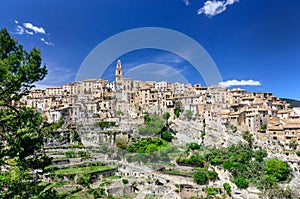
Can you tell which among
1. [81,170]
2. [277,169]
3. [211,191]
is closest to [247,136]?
[277,169]

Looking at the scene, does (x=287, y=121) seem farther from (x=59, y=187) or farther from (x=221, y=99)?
(x=59, y=187)

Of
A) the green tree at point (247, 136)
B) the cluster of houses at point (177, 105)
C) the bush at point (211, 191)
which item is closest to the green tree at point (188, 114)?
the cluster of houses at point (177, 105)

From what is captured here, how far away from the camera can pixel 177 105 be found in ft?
91.5

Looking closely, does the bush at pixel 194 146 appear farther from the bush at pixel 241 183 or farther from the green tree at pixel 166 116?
the green tree at pixel 166 116

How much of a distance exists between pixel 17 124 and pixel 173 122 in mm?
20802

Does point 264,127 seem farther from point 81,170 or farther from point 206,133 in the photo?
point 81,170

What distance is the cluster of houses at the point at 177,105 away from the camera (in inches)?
818

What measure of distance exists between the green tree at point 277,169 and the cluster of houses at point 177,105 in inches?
157

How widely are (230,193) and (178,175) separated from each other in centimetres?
340

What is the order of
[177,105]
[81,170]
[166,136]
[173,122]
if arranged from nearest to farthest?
1. [81,170]
2. [166,136]
3. [173,122]
4. [177,105]

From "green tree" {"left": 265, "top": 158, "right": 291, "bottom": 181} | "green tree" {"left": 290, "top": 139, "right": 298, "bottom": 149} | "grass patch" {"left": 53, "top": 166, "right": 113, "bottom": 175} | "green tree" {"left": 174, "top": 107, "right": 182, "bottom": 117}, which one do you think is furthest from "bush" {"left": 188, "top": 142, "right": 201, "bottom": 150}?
"grass patch" {"left": 53, "top": 166, "right": 113, "bottom": 175}

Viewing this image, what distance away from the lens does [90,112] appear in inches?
1063

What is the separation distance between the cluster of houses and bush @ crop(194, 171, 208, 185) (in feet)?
27.0

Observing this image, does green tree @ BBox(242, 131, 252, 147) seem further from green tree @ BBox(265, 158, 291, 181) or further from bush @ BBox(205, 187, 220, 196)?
bush @ BBox(205, 187, 220, 196)
